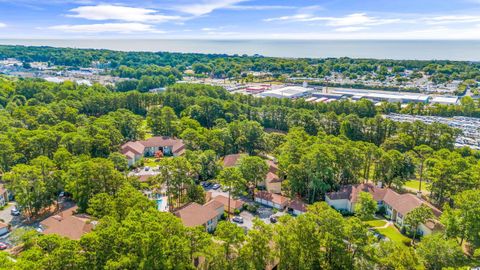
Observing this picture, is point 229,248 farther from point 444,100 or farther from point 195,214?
point 444,100

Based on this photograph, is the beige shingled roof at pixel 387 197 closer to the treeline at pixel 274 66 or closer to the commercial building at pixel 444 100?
the commercial building at pixel 444 100

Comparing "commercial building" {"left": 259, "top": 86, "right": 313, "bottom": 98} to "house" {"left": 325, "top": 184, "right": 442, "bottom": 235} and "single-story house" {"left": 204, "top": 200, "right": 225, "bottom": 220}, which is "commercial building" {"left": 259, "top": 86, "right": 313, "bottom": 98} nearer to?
"house" {"left": 325, "top": 184, "right": 442, "bottom": 235}

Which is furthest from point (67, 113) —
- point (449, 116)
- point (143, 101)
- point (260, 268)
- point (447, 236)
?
point (449, 116)

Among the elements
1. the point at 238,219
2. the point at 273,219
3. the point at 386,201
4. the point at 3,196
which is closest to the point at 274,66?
the point at 386,201

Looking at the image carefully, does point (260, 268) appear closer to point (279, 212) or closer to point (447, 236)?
point (279, 212)

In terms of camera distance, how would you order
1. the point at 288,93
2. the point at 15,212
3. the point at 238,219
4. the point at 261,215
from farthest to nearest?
1. the point at 288,93
2. the point at 261,215
3. the point at 15,212
4. the point at 238,219

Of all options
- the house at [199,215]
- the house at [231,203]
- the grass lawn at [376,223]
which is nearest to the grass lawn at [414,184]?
Result: the grass lawn at [376,223]

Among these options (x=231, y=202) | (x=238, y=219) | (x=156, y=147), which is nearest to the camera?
(x=238, y=219)

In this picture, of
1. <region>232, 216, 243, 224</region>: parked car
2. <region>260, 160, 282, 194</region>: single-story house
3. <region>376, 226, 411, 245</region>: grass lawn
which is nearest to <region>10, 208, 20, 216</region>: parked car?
<region>232, 216, 243, 224</region>: parked car
